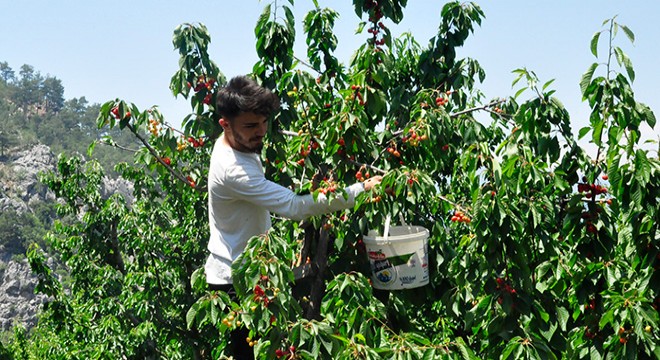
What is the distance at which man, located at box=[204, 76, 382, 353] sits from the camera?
11.1 feet

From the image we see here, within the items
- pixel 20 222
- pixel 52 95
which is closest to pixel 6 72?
pixel 52 95

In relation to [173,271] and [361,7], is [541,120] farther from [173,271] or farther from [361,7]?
[173,271]

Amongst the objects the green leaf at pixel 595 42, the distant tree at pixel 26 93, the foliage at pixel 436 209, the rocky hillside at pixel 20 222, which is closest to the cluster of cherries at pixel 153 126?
the foliage at pixel 436 209

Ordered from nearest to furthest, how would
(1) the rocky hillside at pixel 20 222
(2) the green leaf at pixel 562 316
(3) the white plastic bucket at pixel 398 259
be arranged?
(2) the green leaf at pixel 562 316 → (3) the white plastic bucket at pixel 398 259 → (1) the rocky hillside at pixel 20 222

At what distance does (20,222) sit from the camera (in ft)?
297

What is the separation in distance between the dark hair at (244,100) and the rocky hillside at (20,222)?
210 feet

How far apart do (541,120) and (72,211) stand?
10227 mm

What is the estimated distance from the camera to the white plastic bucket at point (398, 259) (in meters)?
3.88

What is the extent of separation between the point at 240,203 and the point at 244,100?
1.47ft

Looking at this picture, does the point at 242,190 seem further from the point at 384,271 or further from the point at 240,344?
the point at 384,271

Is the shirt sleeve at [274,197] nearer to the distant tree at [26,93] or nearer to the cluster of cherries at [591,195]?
the cluster of cherries at [591,195]

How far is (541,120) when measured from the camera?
3859 mm

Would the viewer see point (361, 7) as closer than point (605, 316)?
No

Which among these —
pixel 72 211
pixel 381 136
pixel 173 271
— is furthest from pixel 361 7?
pixel 72 211
